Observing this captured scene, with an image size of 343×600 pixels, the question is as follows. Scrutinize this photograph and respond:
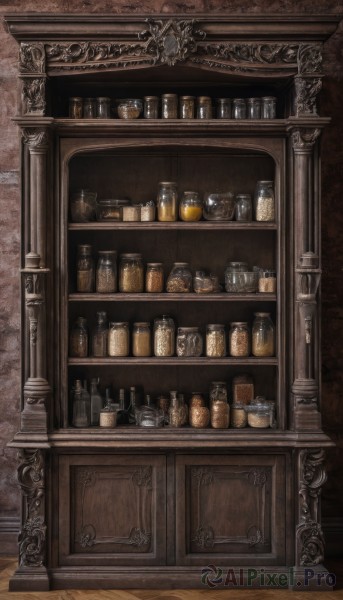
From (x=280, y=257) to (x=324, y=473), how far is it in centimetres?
107

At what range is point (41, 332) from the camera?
377 centimetres

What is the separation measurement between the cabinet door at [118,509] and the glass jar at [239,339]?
0.66 m

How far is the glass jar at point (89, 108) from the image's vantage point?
12.8 ft

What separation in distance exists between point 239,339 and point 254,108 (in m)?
1.16

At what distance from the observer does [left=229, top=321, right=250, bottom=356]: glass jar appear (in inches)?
156

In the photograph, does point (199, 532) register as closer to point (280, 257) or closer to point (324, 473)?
point (324, 473)

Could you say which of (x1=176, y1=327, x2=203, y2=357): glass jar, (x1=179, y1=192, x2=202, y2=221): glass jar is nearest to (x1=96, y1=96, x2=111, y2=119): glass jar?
(x1=179, y1=192, x2=202, y2=221): glass jar

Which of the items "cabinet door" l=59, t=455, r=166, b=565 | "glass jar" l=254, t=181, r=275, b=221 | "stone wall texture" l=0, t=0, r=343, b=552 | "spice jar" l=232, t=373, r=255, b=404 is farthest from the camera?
"stone wall texture" l=0, t=0, r=343, b=552

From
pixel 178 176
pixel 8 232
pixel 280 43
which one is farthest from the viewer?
pixel 8 232

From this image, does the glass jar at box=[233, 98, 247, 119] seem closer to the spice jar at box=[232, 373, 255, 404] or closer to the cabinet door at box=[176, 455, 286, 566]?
the spice jar at box=[232, 373, 255, 404]

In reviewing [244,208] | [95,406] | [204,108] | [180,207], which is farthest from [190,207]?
[95,406]

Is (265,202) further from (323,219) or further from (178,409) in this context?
(178,409)

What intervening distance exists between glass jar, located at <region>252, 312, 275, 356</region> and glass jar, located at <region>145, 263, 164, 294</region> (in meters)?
0.52

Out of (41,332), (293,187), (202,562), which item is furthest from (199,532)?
(293,187)
